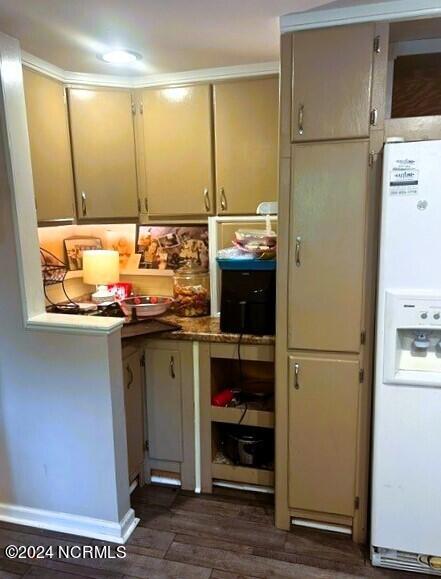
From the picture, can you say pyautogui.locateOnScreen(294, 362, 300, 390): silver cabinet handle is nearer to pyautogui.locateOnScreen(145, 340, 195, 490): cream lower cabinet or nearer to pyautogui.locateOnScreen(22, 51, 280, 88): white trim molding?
pyautogui.locateOnScreen(145, 340, 195, 490): cream lower cabinet

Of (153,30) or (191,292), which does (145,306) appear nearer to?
(191,292)

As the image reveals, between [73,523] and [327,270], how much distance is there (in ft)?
5.71

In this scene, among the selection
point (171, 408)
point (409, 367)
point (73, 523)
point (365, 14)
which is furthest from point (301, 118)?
point (73, 523)

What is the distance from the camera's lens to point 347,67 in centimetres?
171

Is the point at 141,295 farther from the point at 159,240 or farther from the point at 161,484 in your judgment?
the point at 161,484

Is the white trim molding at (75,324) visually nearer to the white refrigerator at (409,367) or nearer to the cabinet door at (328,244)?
the cabinet door at (328,244)

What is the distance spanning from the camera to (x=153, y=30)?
1.83m

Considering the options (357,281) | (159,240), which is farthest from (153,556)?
(159,240)

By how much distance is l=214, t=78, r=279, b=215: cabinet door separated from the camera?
7.43 feet

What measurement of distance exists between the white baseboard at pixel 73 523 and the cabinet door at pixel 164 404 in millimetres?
366

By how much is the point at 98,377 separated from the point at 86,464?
46 centimetres

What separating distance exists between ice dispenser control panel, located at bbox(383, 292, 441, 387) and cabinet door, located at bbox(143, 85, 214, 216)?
47.5 inches

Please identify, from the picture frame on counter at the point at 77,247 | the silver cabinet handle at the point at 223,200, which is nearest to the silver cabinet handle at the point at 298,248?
the silver cabinet handle at the point at 223,200

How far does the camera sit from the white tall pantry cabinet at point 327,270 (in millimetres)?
1732
